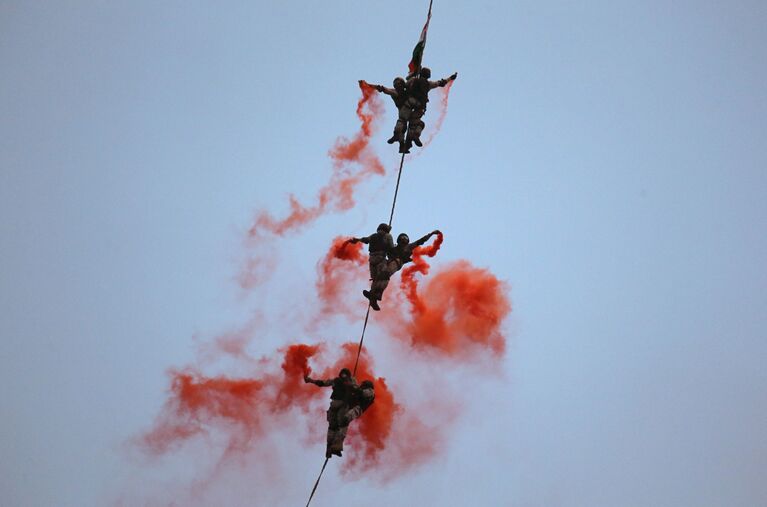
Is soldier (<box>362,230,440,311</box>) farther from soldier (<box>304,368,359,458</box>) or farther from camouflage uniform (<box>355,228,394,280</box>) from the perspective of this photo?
soldier (<box>304,368,359,458</box>)

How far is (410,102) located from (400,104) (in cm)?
28

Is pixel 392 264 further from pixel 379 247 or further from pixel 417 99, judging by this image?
pixel 417 99

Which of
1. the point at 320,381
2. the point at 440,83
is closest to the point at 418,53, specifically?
the point at 440,83

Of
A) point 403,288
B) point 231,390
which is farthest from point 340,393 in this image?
point 231,390

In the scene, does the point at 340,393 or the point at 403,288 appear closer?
the point at 340,393

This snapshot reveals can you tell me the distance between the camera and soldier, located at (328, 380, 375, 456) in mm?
24375

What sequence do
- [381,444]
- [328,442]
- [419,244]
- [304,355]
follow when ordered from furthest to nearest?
[381,444] < [304,355] < [419,244] < [328,442]

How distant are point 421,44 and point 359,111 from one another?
325 cm

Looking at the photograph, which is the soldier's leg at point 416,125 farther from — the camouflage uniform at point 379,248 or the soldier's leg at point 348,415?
the soldier's leg at point 348,415

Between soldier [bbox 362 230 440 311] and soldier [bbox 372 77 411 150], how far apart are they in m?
2.56

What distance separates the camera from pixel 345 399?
24891 mm

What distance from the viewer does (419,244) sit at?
84.9 ft

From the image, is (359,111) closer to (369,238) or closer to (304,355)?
(369,238)

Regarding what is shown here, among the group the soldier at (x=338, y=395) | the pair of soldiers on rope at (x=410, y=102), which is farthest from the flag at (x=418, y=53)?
the soldier at (x=338, y=395)
